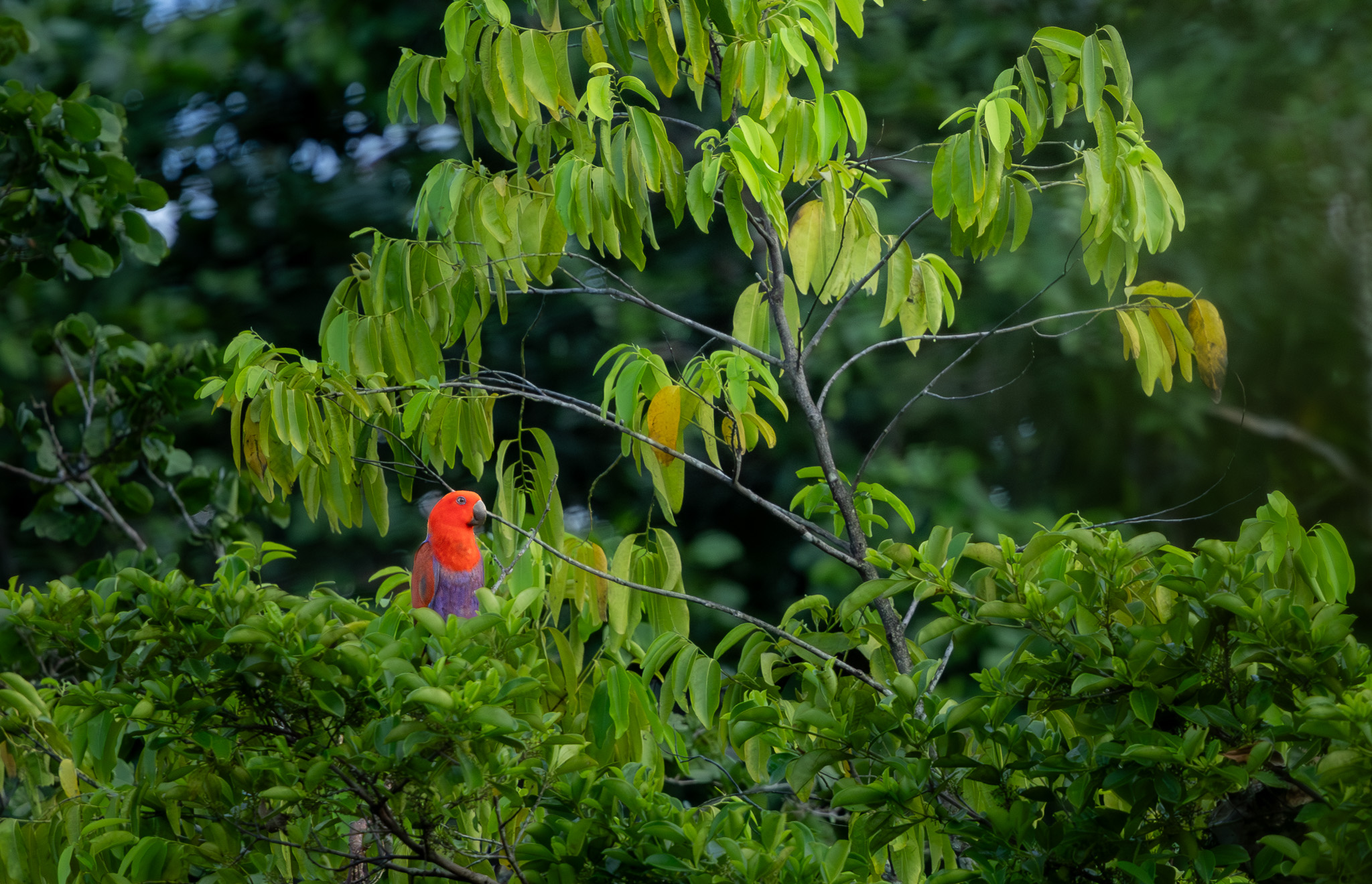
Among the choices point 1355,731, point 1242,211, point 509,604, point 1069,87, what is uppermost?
point 1069,87

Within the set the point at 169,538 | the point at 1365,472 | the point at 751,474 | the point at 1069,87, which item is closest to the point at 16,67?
the point at 169,538

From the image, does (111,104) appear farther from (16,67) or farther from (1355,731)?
(1355,731)

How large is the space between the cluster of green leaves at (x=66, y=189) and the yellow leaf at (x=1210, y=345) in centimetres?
178

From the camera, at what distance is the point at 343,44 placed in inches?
105

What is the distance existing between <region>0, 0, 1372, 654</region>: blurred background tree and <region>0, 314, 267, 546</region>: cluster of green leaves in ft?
1.36

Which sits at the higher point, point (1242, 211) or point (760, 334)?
point (760, 334)

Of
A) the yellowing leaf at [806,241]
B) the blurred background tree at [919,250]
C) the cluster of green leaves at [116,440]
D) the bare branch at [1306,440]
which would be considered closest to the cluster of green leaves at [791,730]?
the yellowing leaf at [806,241]

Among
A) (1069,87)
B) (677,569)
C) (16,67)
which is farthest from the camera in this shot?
(16,67)

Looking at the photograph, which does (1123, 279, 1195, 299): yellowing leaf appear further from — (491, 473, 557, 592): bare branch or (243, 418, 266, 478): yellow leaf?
(243, 418, 266, 478): yellow leaf

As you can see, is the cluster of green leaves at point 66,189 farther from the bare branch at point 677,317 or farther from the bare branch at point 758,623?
the bare branch at point 758,623

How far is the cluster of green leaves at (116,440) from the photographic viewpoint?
6.73ft

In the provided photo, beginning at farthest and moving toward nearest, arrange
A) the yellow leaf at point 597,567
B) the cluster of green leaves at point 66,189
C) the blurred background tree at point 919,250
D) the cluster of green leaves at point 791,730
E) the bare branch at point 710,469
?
the blurred background tree at point 919,250
the cluster of green leaves at point 66,189
the yellow leaf at point 597,567
the bare branch at point 710,469
the cluster of green leaves at point 791,730

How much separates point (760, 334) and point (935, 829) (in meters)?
0.63

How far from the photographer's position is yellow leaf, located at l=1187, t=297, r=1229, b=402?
1.24m
